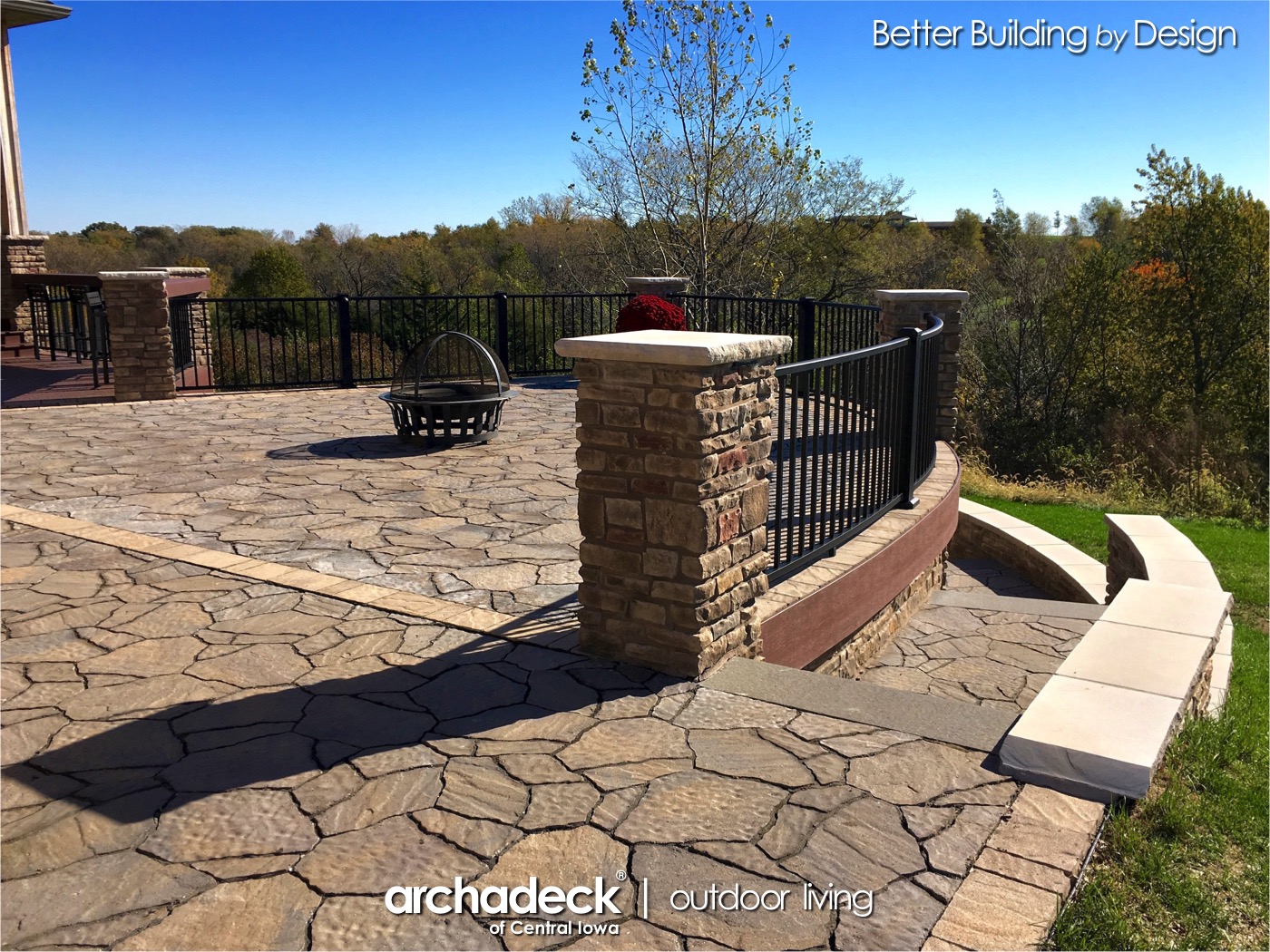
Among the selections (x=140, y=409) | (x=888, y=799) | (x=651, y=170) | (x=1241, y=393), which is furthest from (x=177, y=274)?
(x=1241, y=393)

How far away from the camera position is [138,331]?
1181 centimetres

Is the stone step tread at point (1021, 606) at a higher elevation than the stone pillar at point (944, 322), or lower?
lower

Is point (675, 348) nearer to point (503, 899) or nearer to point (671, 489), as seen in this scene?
point (671, 489)

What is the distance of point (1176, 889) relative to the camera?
2.92 metres

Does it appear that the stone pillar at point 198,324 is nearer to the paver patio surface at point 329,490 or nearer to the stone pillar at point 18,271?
the paver patio surface at point 329,490

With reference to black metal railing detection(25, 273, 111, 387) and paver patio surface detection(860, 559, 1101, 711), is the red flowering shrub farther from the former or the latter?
black metal railing detection(25, 273, 111, 387)

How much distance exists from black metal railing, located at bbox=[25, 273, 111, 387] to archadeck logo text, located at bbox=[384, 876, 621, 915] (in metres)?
11.2

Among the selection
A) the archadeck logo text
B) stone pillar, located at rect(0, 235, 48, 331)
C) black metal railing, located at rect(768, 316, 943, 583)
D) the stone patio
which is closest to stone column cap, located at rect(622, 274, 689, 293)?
black metal railing, located at rect(768, 316, 943, 583)

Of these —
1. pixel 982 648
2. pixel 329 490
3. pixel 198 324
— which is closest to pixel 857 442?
pixel 982 648

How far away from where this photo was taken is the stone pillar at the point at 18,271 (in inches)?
638

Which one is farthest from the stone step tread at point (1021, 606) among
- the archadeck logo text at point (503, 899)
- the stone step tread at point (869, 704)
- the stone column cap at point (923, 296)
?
the archadeck logo text at point (503, 899)

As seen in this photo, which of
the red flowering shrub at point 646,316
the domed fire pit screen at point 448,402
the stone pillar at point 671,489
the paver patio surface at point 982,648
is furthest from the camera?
the red flowering shrub at point 646,316

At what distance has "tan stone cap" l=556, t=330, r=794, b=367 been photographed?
3715 millimetres

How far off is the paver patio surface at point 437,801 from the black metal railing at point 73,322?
947cm
